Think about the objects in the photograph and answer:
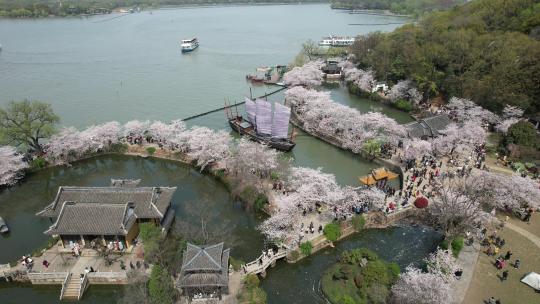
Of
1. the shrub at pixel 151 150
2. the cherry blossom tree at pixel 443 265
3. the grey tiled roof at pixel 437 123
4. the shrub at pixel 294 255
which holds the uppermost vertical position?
the grey tiled roof at pixel 437 123

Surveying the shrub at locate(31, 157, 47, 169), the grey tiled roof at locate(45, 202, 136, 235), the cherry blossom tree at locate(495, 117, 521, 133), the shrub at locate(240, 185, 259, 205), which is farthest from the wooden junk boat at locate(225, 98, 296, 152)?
the cherry blossom tree at locate(495, 117, 521, 133)

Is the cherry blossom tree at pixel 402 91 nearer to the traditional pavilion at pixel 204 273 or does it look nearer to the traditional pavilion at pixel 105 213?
the traditional pavilion at pixel 105 213

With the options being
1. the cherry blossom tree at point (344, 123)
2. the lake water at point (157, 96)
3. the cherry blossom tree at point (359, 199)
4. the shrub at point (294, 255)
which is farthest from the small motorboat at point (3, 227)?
the cherry blossom tree at point (344, 123)

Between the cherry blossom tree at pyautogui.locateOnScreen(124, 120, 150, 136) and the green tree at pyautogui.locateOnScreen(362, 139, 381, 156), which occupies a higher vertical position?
the green tree at pyautogui.locateOnScreen(362, 139, 381, 156)

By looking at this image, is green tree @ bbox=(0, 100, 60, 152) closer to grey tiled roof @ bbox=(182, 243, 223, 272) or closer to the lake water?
the lake water

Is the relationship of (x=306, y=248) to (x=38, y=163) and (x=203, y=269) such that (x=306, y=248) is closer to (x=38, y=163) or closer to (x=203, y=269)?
(x=203, y=269)

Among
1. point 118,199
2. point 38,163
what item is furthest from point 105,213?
point 38,163

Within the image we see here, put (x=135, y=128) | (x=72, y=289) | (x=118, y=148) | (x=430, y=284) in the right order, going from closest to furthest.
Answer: (x=430, y=284), (x=72, y=289), (x=118, y=148), (x=135, y=128)
